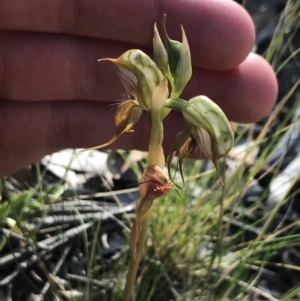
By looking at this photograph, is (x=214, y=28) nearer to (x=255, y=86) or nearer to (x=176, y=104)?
(x=255, y=86)

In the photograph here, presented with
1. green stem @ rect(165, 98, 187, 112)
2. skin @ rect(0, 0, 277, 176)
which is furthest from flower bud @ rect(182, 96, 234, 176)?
skin @ rect(0, 0, 277, 176)

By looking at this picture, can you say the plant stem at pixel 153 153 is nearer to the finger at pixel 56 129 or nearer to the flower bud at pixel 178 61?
the flower bud at pixel 178 61

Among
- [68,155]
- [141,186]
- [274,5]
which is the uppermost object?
[141,186]

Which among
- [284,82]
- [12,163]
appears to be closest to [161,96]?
[12,163]

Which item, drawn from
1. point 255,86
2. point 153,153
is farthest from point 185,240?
point 153,153

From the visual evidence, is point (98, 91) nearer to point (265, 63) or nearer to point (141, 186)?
point (265, 63)

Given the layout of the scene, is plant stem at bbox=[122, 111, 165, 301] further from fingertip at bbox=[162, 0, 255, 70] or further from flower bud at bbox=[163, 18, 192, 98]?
fingertip at bbox=[162, 0, 255, 70]
